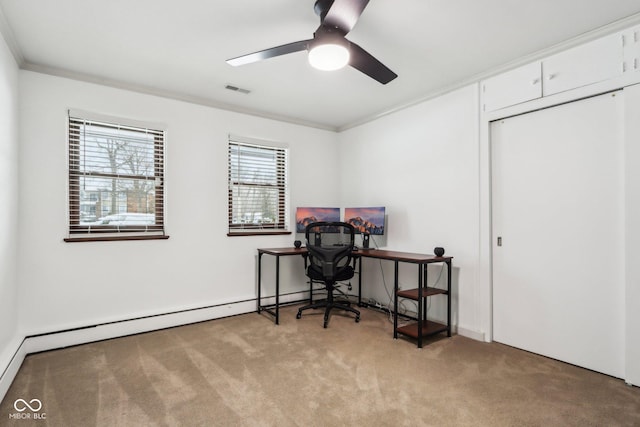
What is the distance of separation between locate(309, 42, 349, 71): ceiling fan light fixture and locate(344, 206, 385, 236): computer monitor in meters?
2.15

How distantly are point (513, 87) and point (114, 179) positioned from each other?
3934mm

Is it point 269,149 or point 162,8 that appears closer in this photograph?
point 162,8

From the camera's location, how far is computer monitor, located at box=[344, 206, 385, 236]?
4.04 metres

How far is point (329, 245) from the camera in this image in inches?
147

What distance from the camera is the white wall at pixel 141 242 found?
2943mm

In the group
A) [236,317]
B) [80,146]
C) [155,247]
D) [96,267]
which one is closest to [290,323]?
[236,317]


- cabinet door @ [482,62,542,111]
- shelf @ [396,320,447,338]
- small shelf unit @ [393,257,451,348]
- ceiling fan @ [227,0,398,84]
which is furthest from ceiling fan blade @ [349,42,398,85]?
shelf @ [396,320,447,338]

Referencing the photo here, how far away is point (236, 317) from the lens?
12.9 ft

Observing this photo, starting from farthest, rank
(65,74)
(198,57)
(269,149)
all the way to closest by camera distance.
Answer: (269,149) → (65,74) → (198,57)

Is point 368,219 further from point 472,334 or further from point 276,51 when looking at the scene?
point 276,51

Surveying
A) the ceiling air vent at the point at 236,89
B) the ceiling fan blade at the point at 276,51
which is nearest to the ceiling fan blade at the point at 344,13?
the ceiling fan blade at the point at 276,51

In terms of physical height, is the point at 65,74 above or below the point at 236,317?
above

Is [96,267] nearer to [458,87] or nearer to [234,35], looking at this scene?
[234,35]

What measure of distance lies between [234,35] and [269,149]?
78.6 inches
